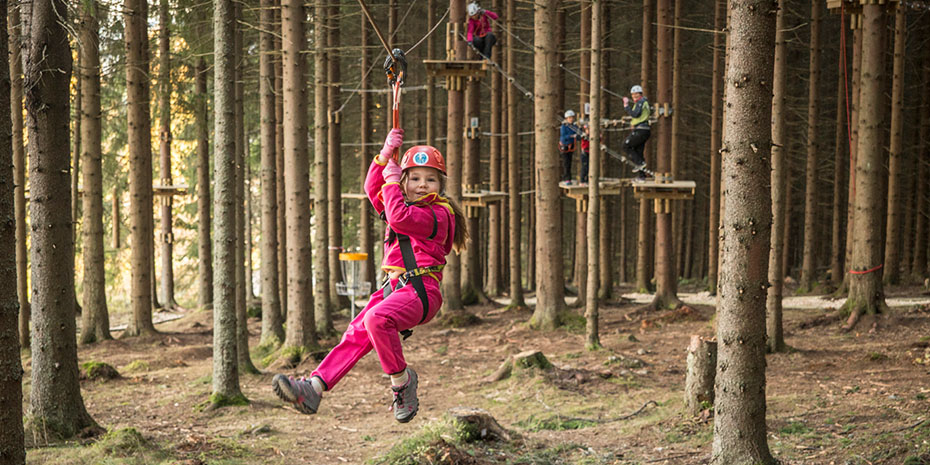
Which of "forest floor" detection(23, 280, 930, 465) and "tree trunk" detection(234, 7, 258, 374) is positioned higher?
"tree trunk" detection(234, 7, 258, 374)

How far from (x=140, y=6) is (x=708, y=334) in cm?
1225

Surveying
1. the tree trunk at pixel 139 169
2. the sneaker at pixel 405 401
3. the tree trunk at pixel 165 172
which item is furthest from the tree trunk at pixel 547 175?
the sneaker at pixel 405 401

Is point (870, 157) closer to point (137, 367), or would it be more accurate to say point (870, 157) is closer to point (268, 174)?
point (268, 174)

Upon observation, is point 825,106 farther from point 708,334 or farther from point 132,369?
point 132,369

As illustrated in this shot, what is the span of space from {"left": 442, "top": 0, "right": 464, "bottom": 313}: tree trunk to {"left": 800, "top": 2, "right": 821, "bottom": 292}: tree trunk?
7347 millimetres

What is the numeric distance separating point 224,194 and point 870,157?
9839mm

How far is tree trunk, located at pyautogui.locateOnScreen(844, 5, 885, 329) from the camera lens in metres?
12.5

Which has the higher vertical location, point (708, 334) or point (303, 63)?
point (303, 63)

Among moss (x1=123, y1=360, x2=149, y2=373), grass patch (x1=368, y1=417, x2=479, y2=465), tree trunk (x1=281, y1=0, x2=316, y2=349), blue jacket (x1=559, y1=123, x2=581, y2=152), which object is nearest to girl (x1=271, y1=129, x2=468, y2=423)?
grass patch (x1=368, y1=417, x2=479, y2=465)

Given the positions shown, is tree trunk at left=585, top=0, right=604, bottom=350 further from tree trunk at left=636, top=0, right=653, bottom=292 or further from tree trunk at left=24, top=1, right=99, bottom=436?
tree trunk at left=24, top=1, right=99, bottom=436

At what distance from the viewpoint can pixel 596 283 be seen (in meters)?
12.8

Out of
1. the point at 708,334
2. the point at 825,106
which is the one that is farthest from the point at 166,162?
the point at 825,106

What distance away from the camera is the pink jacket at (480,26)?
1515 centimetres

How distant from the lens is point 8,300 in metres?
4.40
